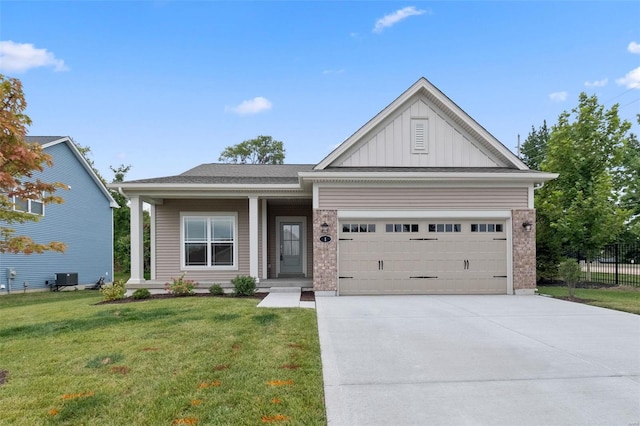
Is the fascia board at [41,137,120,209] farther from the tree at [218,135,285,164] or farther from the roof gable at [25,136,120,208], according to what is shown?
the tree at [218,135,285,164]

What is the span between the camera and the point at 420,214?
1116 cm

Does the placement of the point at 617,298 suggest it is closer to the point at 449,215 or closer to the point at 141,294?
the point at 449,215

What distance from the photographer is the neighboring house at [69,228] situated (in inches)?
632

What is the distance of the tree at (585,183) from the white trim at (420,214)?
15.3 ft

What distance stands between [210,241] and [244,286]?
3.00 metres

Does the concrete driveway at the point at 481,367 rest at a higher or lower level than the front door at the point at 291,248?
lower

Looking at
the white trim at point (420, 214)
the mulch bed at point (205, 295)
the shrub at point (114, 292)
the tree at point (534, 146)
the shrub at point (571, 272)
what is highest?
the tree at point (534, 146)

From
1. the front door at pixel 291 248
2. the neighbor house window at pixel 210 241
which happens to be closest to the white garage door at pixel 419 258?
the front door at pixel 291 248

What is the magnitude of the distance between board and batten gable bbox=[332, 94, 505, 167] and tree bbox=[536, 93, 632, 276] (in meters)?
4.57

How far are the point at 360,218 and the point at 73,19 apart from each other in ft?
38.0

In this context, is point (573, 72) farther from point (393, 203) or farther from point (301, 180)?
point (301, 180)

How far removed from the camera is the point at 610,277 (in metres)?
16.6

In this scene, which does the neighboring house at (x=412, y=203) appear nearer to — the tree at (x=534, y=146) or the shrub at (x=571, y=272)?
the shrub at (x=571, y=272)

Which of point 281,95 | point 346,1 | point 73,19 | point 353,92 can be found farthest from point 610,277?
point 73,19
